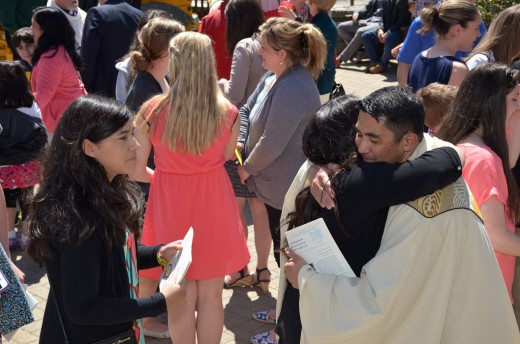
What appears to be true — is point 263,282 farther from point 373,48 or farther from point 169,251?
point 373,48

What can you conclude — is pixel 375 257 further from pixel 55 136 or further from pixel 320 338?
pixel 55 136

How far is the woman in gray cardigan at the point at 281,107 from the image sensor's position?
15.2ft

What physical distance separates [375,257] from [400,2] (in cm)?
1027

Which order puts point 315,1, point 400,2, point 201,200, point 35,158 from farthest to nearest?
point 400,2 < point 315,1 < point 35,158 < point 201,200

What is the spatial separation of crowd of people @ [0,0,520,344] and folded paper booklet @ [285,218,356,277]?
0.13 feet

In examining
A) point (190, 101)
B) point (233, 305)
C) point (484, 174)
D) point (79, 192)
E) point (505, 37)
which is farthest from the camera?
point (233, 305)

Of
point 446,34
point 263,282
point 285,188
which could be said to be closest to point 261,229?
point 263,282

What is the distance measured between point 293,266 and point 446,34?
3197mm

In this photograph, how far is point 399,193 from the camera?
8.11 ft

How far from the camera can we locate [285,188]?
4.79 metres

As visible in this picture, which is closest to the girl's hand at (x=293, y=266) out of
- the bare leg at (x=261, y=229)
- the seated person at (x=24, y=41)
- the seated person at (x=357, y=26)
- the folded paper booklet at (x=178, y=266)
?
the folded paper booklet at (x=178, y=266)

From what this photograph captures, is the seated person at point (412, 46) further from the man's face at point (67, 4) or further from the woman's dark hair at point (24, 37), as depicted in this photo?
the woman's dark hair at point (24, 37)

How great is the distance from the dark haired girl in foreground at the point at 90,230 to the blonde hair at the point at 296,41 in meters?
1.95

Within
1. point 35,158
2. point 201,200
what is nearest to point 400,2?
point 35,158
